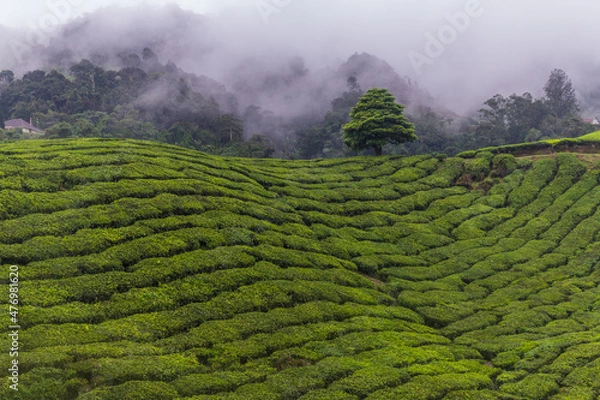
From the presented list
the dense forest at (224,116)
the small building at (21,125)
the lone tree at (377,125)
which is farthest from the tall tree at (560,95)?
the small building at (21,125)

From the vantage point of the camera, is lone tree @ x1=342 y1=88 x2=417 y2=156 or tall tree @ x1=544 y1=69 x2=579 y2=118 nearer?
lone tree @ x1=342 y1=88 x2=417 y2=156

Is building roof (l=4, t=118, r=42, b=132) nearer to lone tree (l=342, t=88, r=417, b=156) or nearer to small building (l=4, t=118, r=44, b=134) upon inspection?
small building (l=4, t=118, r=44, b=134)

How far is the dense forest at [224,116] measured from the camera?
256 feet

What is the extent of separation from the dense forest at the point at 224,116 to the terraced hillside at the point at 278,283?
4011 cm

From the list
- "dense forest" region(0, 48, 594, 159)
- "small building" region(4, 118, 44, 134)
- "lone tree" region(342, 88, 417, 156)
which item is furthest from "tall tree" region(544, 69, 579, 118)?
"small building" region(4, 118, 44, 134)

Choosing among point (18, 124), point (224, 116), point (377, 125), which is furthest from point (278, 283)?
point (18, 124)

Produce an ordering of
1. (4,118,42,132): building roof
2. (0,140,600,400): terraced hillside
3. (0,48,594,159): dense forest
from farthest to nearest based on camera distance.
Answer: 1. (4,118,42,132): building roof
2. (0,48,594,159): dense forest
3. (0,140,600,400): terraced hillside

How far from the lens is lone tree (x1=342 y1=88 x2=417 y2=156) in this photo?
43281 mm

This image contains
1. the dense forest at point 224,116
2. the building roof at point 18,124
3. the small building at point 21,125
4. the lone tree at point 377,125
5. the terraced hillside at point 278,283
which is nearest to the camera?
the terraced hillside at point 278,283

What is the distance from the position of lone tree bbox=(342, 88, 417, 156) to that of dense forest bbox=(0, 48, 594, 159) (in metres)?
25.7

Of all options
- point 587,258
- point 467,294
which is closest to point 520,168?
point 587,258

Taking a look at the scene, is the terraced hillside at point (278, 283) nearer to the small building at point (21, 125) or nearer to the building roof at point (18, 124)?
the small building at point (21, 125)

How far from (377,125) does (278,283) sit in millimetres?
25258

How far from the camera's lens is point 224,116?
83.6 m
